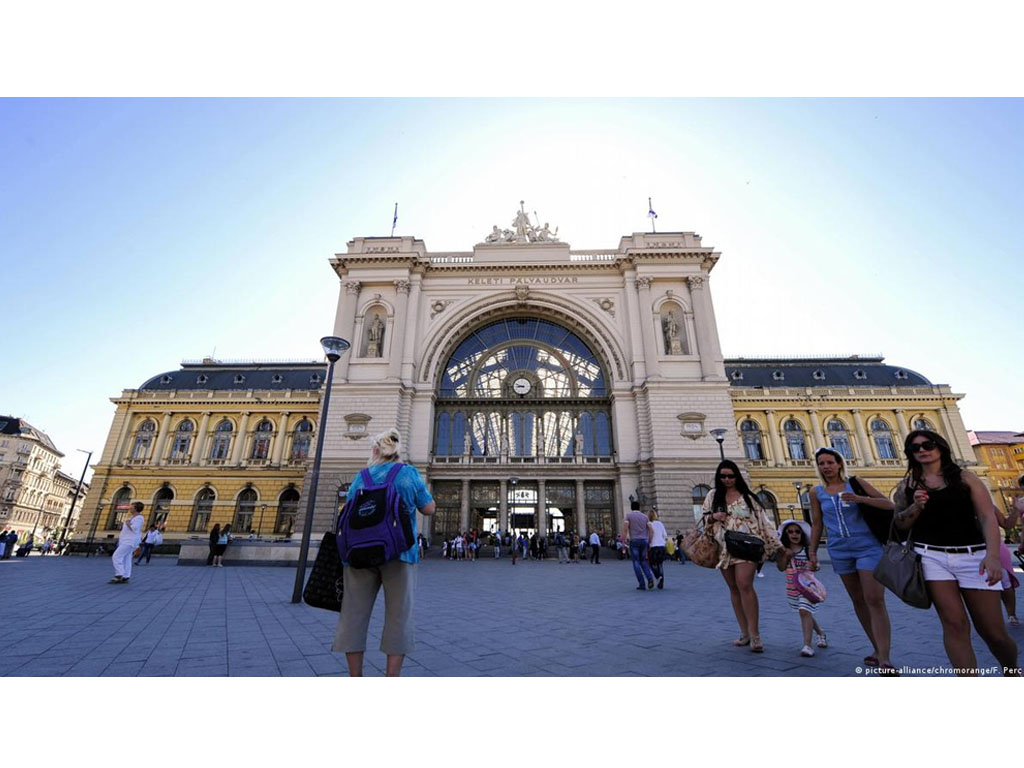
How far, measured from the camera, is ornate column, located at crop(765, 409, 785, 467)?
3467 cm

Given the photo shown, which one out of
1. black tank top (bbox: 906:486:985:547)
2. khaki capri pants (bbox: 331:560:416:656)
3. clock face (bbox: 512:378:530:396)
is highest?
clock face (bbox: 512:378:530:396)

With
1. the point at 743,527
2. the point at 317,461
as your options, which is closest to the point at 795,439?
the point at 743,527

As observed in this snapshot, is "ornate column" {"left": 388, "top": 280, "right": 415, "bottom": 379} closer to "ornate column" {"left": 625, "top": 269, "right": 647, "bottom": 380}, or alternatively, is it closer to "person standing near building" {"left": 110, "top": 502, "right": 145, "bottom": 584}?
"ornate column" {"left": 625, "top": 269, "right": 647, "bottom": 380}

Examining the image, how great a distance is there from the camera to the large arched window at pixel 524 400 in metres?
29.8

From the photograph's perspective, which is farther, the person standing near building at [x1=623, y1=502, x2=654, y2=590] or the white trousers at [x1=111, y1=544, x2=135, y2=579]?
the person standing near building at [x1=623, y1=502, x2=654, y2=590]

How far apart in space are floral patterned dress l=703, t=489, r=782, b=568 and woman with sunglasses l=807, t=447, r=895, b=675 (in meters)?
0.35

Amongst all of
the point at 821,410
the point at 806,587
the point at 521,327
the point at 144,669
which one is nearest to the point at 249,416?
the point at 521,327

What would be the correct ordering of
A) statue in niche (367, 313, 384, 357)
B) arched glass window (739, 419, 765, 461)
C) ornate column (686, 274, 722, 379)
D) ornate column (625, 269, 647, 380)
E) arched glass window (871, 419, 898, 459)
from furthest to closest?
arched glass window (739, 419, 765, 461)
arched glass window (871, 419, 898, 459)
statue in niche (367, 313, 384, 357)
ornate column (625, 269, 647, 380)
ornate column (686, 274, 722, 379)

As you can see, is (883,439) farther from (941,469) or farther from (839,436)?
(941,469)

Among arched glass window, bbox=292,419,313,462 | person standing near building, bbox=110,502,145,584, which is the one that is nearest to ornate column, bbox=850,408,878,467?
person standing near building, bbox=110,502,145,584

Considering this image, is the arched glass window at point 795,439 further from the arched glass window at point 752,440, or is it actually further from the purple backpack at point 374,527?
the purple backpack at point 374,527

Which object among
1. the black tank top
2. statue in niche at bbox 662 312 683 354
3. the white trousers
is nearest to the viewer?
the black tank top

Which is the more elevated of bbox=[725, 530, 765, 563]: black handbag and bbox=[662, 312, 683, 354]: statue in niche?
bbox=[662, 312, 683, 354]: statue in niche

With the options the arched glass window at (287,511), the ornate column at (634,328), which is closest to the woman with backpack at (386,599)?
the ornate column at (634,328)
